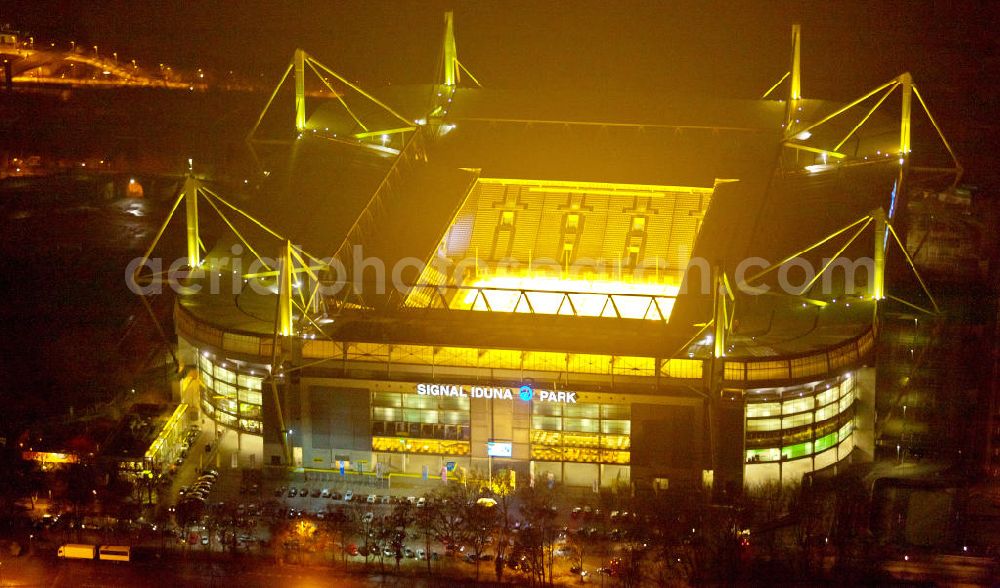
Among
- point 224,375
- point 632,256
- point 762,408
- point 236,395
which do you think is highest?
point 632,256

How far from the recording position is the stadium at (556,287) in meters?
65.9

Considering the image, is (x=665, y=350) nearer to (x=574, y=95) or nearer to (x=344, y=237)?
(x=344, y=237)

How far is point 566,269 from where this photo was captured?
82.8m

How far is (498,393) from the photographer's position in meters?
65.8

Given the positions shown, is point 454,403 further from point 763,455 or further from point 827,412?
point 827,412

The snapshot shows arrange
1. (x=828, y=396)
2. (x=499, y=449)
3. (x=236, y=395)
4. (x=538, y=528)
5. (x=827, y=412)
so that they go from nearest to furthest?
(x=538, y=528) < (x=499, y=449) < (x=828, y=396) < (x=827, y=412) < (x=236, y=395)

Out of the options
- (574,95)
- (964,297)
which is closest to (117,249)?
(574,95)

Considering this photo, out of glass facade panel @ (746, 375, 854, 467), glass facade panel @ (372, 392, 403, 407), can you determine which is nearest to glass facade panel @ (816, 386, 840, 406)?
glass facade panel @ (746, 375, 854, 467)

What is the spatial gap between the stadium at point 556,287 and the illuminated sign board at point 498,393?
11cm

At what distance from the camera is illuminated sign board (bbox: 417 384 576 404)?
2576 inches

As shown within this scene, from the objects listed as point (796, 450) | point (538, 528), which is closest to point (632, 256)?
point (796, 450)

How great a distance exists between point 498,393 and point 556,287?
56.5 feet

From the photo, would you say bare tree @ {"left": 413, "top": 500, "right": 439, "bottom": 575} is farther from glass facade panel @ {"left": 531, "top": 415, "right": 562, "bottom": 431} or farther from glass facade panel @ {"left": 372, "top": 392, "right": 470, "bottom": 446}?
glass facade panel @ {"left": 531, "top": 415, "right": 562, "bottom": 431}

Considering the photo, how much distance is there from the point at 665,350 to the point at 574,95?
31.6 meters
